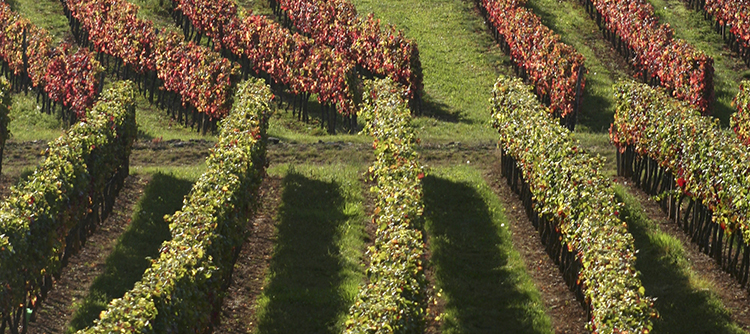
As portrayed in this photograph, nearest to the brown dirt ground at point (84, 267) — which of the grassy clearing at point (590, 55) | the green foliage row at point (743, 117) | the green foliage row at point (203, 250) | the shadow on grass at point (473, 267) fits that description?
the green foliage row at point (203, 250)

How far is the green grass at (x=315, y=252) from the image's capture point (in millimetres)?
22922

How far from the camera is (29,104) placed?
4016 cm

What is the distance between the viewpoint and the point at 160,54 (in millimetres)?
40594

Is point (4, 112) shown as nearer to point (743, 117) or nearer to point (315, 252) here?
point (315, 252)

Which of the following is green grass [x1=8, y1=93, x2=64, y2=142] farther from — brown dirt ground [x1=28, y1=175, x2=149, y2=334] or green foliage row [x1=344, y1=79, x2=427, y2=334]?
green foliage row [x1=344, y1=79, x2=427, y2=334]

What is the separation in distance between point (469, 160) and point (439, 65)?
12.8 meters

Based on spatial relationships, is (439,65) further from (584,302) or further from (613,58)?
(584,302)

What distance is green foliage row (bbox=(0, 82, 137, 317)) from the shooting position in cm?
2064

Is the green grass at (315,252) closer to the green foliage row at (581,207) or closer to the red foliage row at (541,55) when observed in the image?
the green foliage row at (581,207)

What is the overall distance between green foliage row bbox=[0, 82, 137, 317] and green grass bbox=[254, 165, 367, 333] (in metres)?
4.96

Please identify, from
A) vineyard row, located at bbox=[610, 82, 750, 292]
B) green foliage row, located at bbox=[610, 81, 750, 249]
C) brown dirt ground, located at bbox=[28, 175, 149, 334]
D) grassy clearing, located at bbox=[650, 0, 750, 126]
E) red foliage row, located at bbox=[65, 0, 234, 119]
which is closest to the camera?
brown dirt ground, located at bbox=[28, 175, 149, 334]

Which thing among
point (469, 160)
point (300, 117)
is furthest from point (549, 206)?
point (300, 117)

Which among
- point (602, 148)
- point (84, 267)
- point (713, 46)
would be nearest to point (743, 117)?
point (602, 148)

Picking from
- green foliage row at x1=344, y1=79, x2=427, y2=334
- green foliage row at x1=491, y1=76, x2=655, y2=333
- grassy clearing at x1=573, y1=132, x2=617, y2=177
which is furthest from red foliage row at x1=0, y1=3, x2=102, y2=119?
grassy clearing at x1=573, y1=132, x2=617, y2=177
